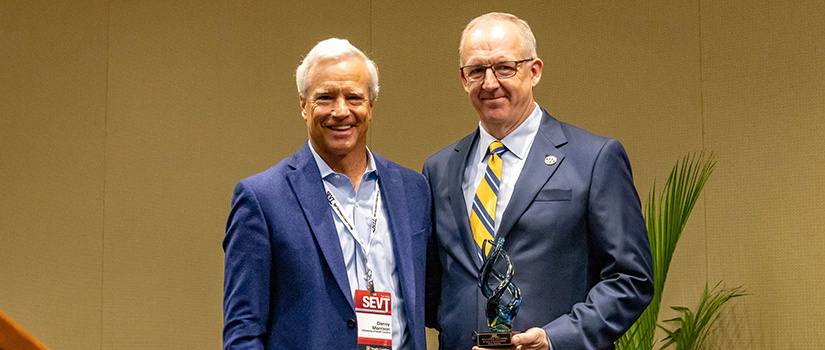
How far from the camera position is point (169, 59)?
534 cm

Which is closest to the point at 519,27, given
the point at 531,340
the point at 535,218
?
the point at 535,218

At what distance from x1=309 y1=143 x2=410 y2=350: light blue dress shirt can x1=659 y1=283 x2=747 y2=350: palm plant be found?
220 cm

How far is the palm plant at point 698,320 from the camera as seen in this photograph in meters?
4.09

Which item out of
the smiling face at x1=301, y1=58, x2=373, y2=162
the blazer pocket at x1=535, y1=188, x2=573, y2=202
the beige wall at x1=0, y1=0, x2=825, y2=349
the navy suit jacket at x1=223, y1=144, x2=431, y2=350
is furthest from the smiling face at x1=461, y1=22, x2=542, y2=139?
the beige wall at x1=0, y1=0, x2=825, y2=349

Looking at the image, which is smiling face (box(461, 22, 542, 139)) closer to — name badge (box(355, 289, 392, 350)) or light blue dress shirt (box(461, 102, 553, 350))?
light blue dress shirt (box(461, 102, 553, 350))

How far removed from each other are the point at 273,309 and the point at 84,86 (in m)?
3.69

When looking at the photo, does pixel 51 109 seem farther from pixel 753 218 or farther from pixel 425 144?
pixel 753 218

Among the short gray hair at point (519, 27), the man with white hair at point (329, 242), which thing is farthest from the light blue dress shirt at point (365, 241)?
the short gray hair at point (519, 27)

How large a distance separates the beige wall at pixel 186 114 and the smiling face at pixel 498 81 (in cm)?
231

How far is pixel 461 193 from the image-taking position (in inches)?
99.4

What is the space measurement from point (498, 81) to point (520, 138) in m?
0.19

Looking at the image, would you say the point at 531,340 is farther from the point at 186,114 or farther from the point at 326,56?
the point at 186,114

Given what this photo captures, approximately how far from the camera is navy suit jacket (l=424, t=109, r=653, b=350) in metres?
2.34

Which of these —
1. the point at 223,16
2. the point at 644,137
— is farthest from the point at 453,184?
the point at 223,16
